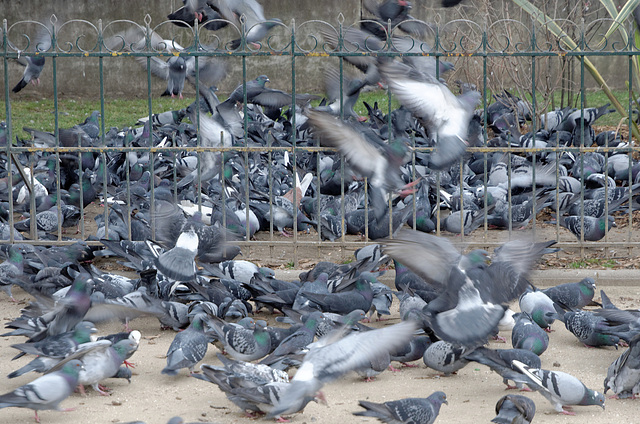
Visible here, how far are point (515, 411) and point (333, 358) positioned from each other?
2.87ft

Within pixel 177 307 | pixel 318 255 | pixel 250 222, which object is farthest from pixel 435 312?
pixel 250 222

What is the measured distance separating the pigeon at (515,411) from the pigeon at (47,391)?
2064 millimetres

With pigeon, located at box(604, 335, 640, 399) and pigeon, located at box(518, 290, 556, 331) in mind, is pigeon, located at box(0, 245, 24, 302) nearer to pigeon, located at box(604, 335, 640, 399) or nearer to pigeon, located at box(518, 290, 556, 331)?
pigeon, located at box(518, 290, 556, 331)

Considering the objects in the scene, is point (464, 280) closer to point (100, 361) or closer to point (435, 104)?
point (435, 104)

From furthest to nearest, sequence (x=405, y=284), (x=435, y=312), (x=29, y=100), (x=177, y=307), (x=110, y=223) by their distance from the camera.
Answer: (x=29, y=100) → (x=110, y=223) → (x=405, y=284) → (x=177, y=307) → (x=435, y=312)

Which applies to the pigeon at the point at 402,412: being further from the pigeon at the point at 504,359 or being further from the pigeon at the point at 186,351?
the pigeon at the point at 186,351

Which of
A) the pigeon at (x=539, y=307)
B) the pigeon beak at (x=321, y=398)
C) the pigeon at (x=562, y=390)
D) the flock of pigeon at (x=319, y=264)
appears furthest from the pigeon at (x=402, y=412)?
the pigeon at (x=539, y=307)

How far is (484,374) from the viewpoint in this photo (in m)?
4.79

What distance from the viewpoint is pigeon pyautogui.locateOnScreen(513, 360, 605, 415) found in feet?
13.2

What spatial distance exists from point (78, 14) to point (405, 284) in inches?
541

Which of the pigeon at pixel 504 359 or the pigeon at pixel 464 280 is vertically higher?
the pigeon at pixel 464 280

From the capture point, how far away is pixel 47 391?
391 centimetres

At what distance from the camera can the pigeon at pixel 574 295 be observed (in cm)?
564

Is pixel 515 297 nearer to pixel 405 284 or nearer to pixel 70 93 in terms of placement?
pixel 405 284
